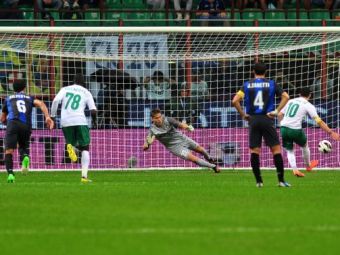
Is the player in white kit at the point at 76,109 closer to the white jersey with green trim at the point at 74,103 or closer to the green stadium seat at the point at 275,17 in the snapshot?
the white jersey with green trim at the point at 74,103

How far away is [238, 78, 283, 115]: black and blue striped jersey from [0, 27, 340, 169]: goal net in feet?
30.8

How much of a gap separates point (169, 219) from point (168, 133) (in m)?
13.3

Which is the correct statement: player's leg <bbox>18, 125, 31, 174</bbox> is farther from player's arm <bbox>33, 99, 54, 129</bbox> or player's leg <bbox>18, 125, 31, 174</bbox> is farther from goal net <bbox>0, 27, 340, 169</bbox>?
goal net <bbox>0, 27, 340, 169</bbox>

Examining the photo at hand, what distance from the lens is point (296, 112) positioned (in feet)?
78.7

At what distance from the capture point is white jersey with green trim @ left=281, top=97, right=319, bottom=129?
2373 centimetres

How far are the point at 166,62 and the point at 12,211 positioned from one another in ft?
48.9

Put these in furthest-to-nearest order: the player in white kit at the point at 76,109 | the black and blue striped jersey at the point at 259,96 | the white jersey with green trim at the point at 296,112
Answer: the white jersey with green trim at the point at 296,112 → the player in white kit at the point at 76,109 → the black and blue striped jersey at the point at 259,96

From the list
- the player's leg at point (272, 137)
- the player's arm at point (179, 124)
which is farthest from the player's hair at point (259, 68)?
the player's arm at point (179, 124)

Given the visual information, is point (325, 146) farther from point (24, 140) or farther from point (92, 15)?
point (92, 15)

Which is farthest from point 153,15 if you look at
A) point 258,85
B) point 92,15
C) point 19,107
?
point 258,85

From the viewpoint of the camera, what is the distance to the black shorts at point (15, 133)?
22000 millimetres

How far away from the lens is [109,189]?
59.8 feet


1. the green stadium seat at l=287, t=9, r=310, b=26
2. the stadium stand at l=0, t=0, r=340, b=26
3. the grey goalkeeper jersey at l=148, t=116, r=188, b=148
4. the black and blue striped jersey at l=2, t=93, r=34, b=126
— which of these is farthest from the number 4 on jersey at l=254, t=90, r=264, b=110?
the green stadium seat at l=287, t=9, r=310, b=26

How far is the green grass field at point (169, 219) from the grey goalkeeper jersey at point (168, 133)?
571 cm
